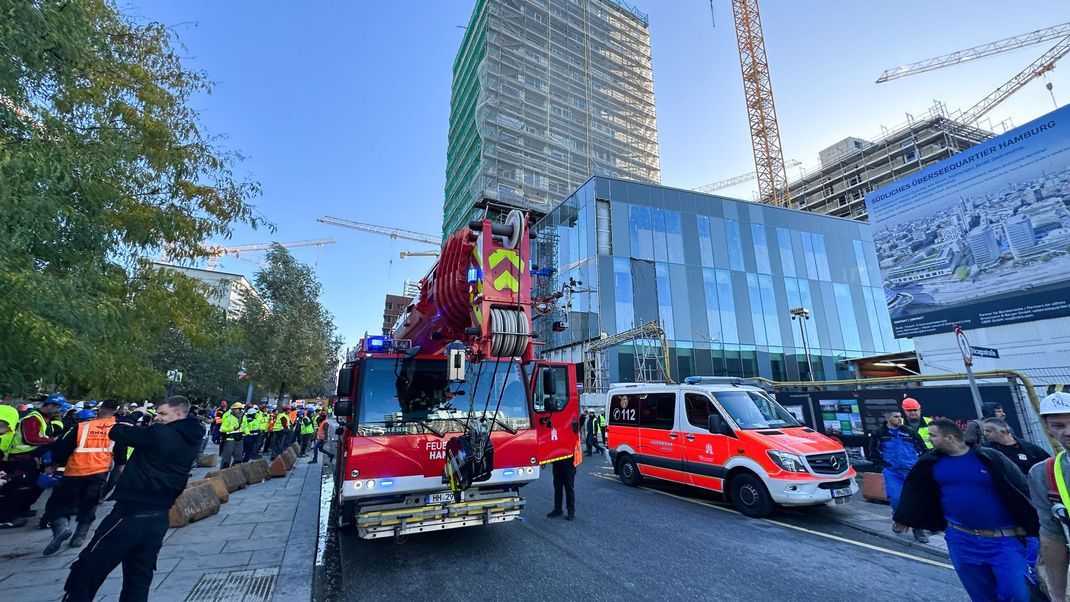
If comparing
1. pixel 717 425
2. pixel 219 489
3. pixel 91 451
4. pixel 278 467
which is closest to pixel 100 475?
pixel 91 451

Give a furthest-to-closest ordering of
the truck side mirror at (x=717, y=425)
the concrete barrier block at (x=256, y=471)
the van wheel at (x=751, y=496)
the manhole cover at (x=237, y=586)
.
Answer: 1. the concrete barrier block at (x=256, y=471)
2. the truck side mirror at (x=717, y=425)
3. the van wheel at (x=751, y=496)
4. the manhole cover at (x=237, y=586)

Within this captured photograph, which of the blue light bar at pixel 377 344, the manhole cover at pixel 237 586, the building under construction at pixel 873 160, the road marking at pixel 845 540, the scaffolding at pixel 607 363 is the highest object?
the building under construction at pixel 873 160

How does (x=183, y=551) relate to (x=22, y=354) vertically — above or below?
below

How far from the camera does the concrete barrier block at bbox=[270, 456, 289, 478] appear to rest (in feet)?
35.2

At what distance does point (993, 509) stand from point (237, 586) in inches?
245

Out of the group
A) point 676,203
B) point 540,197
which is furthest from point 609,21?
point 676,203

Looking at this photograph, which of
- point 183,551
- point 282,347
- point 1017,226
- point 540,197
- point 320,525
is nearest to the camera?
point 183,551

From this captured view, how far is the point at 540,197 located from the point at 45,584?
4187 cm

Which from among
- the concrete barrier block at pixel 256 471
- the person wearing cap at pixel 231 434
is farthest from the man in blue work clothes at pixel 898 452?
the person wearing cap at pixel 231 434

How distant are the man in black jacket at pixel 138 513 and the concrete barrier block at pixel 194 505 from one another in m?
3.34

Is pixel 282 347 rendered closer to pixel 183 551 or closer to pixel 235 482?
pixel 235 482

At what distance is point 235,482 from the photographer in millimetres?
8711

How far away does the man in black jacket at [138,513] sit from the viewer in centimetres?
315

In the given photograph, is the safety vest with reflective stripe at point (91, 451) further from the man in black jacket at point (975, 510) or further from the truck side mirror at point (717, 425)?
the truck side mirror at point (717, 425)
